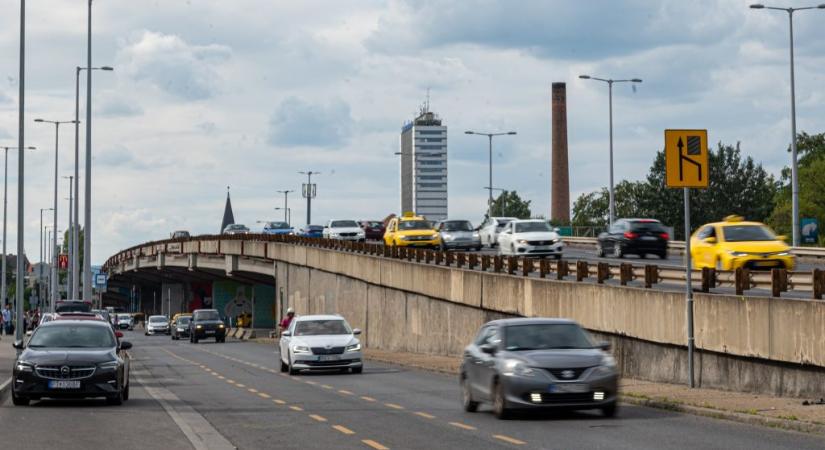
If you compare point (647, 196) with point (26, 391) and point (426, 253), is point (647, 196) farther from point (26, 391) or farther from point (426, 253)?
point (26, 391)

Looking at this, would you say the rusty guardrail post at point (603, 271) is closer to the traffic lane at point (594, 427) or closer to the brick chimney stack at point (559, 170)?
the traffic lane at point (594, 427)

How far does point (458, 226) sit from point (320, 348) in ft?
98.8

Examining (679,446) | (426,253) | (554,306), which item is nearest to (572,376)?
(679,446)

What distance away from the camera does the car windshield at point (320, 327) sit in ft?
118

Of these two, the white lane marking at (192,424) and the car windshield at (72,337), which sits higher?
the car windshield at (72,337)

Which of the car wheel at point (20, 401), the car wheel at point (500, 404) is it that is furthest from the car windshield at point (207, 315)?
the car wheel at point (500, 404)

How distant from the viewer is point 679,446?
1545 centimetres

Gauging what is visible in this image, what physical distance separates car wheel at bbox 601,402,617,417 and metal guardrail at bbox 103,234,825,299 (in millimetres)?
4427

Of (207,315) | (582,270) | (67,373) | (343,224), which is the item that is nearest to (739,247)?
(582,270)

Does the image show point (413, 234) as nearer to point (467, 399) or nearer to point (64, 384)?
point (64, 384)

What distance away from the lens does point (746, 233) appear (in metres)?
36.0

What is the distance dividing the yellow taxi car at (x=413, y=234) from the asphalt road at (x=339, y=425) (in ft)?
113

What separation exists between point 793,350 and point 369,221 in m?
71.7

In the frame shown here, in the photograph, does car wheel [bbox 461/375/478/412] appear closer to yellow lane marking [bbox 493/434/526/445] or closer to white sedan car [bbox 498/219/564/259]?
yellow lane marking [bbox 493/434/526/445]
